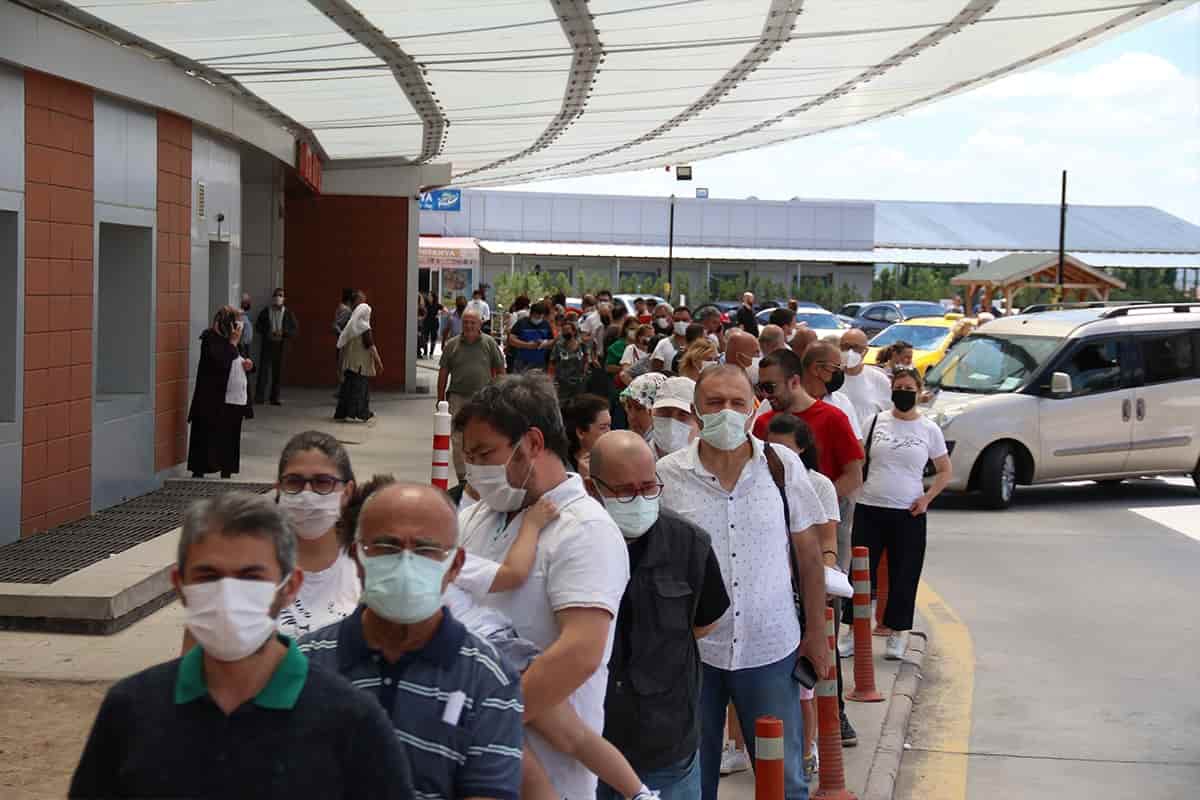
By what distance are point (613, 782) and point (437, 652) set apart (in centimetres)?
99

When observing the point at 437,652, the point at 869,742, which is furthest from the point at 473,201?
the point at 437,652

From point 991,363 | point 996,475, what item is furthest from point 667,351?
point 991,363

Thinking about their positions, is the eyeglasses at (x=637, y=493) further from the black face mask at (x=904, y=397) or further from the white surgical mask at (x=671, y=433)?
Result: the black face mask at (x=904, y=397)

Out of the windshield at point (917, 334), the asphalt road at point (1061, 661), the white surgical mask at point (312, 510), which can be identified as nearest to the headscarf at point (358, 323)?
the asphalt road at point (1061, 661)

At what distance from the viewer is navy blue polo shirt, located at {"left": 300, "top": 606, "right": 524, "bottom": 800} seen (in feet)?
11.3

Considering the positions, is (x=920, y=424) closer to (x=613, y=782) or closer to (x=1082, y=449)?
(x=613, y=782)

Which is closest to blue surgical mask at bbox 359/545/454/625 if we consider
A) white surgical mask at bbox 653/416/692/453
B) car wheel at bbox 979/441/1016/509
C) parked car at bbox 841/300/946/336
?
white surgical mask at bbox 653/416/692/453

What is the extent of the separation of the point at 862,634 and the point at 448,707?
20.3ft

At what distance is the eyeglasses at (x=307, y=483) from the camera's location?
14.8 ft

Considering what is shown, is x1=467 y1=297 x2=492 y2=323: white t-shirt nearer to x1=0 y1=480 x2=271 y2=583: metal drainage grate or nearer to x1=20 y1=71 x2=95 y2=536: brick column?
x1=0 y1=480 x2=271 y2=583: metal drainage grate

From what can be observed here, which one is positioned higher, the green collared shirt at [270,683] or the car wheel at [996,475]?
the green collared shirt at [270,683]

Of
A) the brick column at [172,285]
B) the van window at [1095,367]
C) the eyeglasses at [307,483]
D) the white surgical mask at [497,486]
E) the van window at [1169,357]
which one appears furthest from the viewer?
the van window at [1169,357]

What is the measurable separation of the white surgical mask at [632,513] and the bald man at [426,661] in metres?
1.47

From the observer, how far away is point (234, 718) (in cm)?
295
